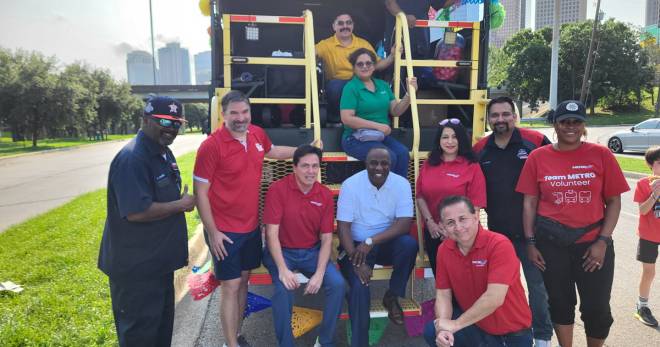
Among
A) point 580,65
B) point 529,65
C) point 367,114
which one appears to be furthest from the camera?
point 529,65

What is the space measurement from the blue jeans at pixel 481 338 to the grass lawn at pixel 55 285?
2514 millimetres

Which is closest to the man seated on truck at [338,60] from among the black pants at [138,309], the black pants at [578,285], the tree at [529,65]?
the black pants at [578,285]

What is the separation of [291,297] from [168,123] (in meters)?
1.47

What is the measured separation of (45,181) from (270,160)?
12475 millimetres

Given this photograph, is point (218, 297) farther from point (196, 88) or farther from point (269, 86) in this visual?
point (196, 88)

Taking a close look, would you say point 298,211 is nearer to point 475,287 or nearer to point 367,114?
point 367,114

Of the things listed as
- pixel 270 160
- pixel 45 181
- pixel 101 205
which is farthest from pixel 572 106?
pixel 45 181

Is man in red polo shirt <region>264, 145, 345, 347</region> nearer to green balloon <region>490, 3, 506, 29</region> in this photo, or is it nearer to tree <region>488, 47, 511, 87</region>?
green balloon <region>490, 3, 506, 29</region>

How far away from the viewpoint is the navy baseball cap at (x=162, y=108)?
2812 mm

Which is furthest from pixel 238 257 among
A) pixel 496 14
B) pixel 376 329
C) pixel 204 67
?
pixel 204 67

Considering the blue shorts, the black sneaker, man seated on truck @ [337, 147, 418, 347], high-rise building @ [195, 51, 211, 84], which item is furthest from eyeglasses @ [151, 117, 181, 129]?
the black sneaker

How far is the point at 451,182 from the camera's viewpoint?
11.2ft

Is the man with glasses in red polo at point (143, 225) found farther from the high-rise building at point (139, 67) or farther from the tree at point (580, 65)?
the high-rise building at point (139, 67)

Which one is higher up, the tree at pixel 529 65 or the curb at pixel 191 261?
the tree at pixel 529 65
